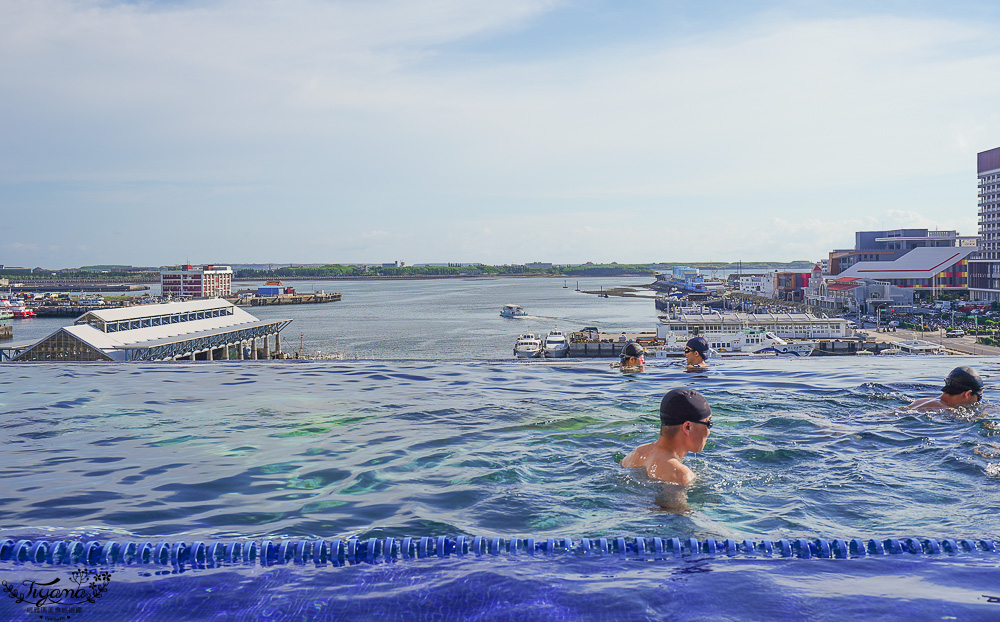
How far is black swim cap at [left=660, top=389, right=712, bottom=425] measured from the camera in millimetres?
5348

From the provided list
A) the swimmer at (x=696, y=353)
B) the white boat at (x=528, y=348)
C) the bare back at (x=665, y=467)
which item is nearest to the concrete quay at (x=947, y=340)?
the white boat at (x=528, y=348)

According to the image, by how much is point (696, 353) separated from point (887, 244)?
119034 millimetres

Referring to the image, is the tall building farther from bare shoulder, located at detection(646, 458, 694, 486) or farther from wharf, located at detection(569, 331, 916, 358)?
bare shoulder, located at detection(646, 458, 694, 486)

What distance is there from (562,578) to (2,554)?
352 centimetres

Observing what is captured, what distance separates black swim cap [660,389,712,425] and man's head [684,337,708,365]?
6.38 m

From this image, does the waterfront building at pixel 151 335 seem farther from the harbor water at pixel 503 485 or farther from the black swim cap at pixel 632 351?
the black swim cap at pixel 632 351

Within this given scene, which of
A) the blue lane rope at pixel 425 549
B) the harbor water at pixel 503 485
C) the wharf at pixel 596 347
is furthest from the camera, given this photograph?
the wharf at pixel 596 347

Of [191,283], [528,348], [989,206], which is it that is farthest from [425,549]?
[191,283]

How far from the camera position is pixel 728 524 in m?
4.96

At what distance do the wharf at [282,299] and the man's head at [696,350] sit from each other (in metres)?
127

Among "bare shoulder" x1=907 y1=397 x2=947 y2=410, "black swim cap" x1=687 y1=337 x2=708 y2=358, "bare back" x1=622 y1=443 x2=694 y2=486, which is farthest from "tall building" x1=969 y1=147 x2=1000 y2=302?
"bare back" x1=622 y1=443 x2=694 y2=486

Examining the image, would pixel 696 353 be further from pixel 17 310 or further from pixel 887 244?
pixel 887 244

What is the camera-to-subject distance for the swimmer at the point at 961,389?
26.7 ft

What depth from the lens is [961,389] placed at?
8156 millimetres
